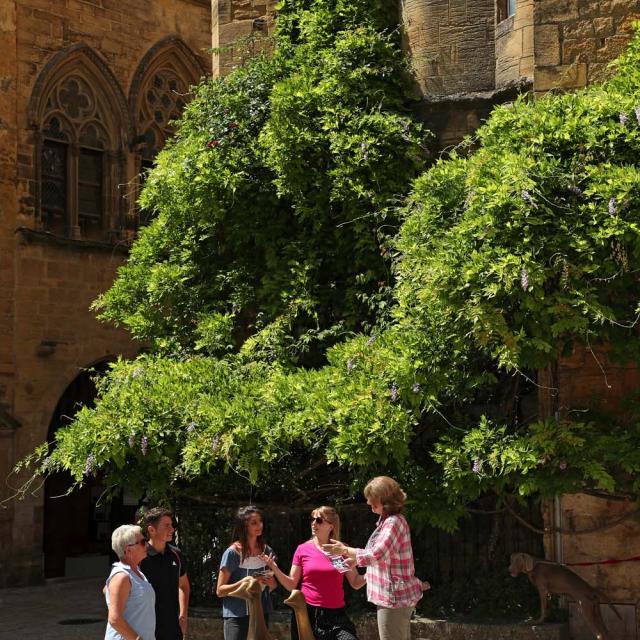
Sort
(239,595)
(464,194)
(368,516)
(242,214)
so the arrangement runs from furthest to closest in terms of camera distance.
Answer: (242,214) < (368,516) < (464,194) < (239,595)

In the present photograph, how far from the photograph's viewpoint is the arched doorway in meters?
18.6

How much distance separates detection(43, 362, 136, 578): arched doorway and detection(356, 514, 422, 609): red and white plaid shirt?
1194cm

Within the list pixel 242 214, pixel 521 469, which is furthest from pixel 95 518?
pixel 521 469

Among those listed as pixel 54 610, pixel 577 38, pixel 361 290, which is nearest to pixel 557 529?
pixel 361 290

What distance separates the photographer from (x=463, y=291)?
28.0ft

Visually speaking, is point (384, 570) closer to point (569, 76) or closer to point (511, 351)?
point (511, 351)

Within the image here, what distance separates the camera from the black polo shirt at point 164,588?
7043 mm

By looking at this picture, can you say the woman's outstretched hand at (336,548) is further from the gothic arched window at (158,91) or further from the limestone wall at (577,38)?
the gothic arched window at (158,91)

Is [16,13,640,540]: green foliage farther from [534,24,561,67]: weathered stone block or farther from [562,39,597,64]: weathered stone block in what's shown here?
[534,24,561,67]: weathered stone block

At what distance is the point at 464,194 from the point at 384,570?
137 inches

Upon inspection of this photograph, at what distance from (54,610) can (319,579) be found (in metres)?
8.44

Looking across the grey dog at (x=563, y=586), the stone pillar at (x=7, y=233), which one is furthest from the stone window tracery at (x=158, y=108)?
the grey dog at (x=563, y=586)

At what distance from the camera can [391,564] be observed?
22.2 feet

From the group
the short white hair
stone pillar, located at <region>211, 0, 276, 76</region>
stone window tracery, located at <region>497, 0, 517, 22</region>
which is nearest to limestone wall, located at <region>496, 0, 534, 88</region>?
stone window tracery, located at <region>497, 0, 517, 22</region>
